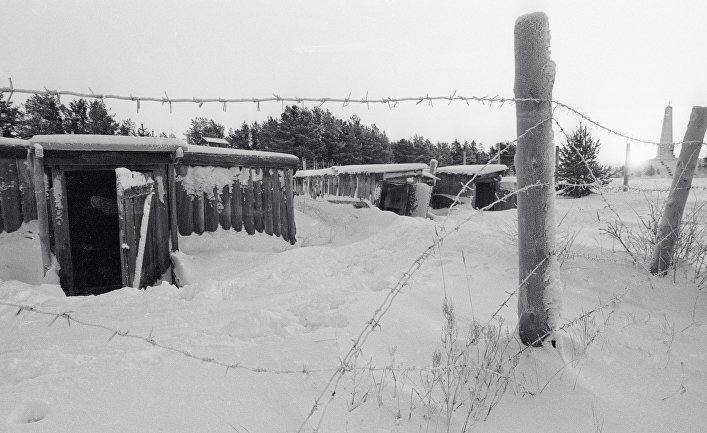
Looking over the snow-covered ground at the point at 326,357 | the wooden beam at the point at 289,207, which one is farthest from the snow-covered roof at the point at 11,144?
the wooden beam at the point at 289,207

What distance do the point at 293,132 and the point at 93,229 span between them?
30.3 metres

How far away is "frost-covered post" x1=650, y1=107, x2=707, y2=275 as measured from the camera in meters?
3.69

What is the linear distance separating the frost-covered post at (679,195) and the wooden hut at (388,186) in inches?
294

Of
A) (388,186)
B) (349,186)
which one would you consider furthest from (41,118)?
(388,186)

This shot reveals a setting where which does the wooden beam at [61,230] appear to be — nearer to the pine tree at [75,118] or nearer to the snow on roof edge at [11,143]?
the snow on roof edge at [11,143]

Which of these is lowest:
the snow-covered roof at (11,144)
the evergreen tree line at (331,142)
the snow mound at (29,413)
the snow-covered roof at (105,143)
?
the snow mound at (29,413)

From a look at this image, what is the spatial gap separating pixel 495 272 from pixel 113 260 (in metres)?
6.87

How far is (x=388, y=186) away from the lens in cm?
1205

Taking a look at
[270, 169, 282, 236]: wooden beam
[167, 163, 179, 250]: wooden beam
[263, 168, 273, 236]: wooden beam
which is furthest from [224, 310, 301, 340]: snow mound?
[270, 169, 282, 236]: wooden beam

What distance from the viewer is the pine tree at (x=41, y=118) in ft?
91.7

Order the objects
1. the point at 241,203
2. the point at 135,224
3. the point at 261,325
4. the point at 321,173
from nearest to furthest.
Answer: the point at 261,325
the point at 135,224
the point at 241,203
the point at 321,173

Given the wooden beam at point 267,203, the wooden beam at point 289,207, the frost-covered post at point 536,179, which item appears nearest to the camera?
the frost-covered post at point 536,179

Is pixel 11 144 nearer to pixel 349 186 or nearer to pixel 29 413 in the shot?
pixel 29 413

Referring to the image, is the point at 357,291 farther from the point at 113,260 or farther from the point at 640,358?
the point at 113,260
